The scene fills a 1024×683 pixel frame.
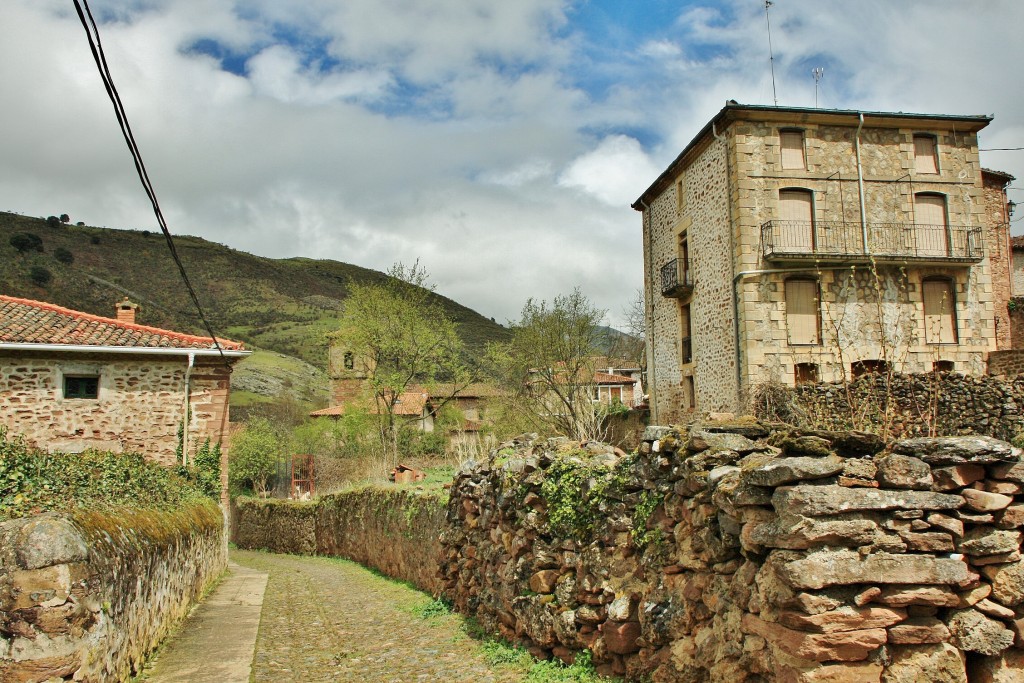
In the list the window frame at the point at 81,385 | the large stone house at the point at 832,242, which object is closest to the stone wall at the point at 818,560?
the window frame at the point at 81,385

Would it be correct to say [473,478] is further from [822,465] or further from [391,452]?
[391,452]

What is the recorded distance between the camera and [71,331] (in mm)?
17312

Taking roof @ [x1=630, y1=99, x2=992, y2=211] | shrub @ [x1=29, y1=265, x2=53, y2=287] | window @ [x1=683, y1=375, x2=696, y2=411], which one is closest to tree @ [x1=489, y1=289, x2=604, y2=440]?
window @ [x1=683, y1=375, x2=696, y2=411]

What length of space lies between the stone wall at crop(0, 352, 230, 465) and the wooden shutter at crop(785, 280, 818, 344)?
52.3 ft

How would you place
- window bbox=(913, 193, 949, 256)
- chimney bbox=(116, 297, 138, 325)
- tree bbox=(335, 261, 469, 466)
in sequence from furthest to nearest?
tree bbox=(335, 261, 469, 466) < window bbox=(913, 193, 949, 256) < chimney bbox=(116, 297, 138, 325)

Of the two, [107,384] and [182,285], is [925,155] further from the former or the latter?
[182,285]

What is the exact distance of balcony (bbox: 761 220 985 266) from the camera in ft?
74.3

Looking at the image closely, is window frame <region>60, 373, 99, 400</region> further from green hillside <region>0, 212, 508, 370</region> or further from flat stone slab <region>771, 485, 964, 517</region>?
green hillside <region>0, 212, 508, 370</region>

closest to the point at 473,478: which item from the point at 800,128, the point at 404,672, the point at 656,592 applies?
the point at 404,672

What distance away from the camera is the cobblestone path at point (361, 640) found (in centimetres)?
777

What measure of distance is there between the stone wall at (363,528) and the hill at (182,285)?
1374 inches

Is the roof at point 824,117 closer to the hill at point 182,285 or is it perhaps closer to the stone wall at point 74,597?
the stone wall at point 74,597

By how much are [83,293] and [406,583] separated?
201 ft

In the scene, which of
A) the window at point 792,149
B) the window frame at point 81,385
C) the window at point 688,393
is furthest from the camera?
the window at point 688,393
